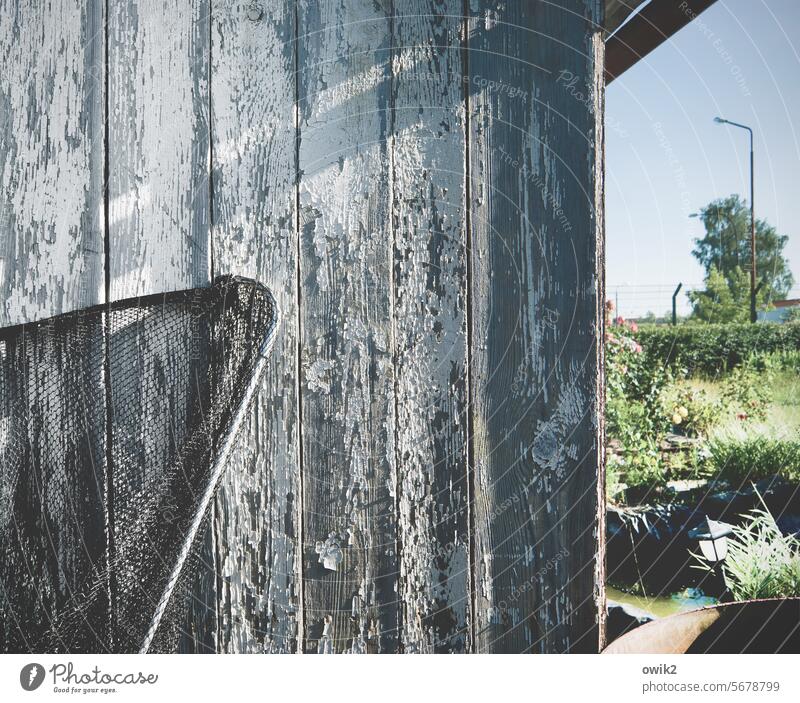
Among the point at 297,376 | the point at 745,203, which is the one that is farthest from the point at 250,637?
the point at 745,203

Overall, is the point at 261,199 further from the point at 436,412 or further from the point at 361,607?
the point at 361,607

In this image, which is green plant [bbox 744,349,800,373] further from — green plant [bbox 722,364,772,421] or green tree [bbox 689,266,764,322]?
green tree [bbox 689,266,764,322]

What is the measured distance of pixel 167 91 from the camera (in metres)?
0.64

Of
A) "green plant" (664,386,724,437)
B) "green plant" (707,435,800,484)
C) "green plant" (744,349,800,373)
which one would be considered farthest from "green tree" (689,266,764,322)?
"green plant" (664,386,724,437)

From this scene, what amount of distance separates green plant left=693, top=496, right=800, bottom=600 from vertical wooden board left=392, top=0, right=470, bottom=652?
648mm

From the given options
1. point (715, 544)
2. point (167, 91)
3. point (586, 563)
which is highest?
point (167, 91)

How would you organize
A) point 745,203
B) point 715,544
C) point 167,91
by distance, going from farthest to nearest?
point 715,544, point 745,203, point 167,91

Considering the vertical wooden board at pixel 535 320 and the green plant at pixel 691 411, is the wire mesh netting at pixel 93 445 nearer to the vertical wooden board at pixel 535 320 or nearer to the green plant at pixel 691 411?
the vertical wooden board at pixel 535 320

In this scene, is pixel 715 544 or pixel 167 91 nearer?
pixel 167 91

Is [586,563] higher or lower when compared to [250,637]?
higher

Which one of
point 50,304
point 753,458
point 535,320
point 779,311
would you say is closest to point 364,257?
point 535,320

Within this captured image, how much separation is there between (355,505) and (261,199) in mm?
476

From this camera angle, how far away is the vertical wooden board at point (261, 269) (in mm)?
633

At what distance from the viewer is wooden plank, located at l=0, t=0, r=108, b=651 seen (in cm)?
65
